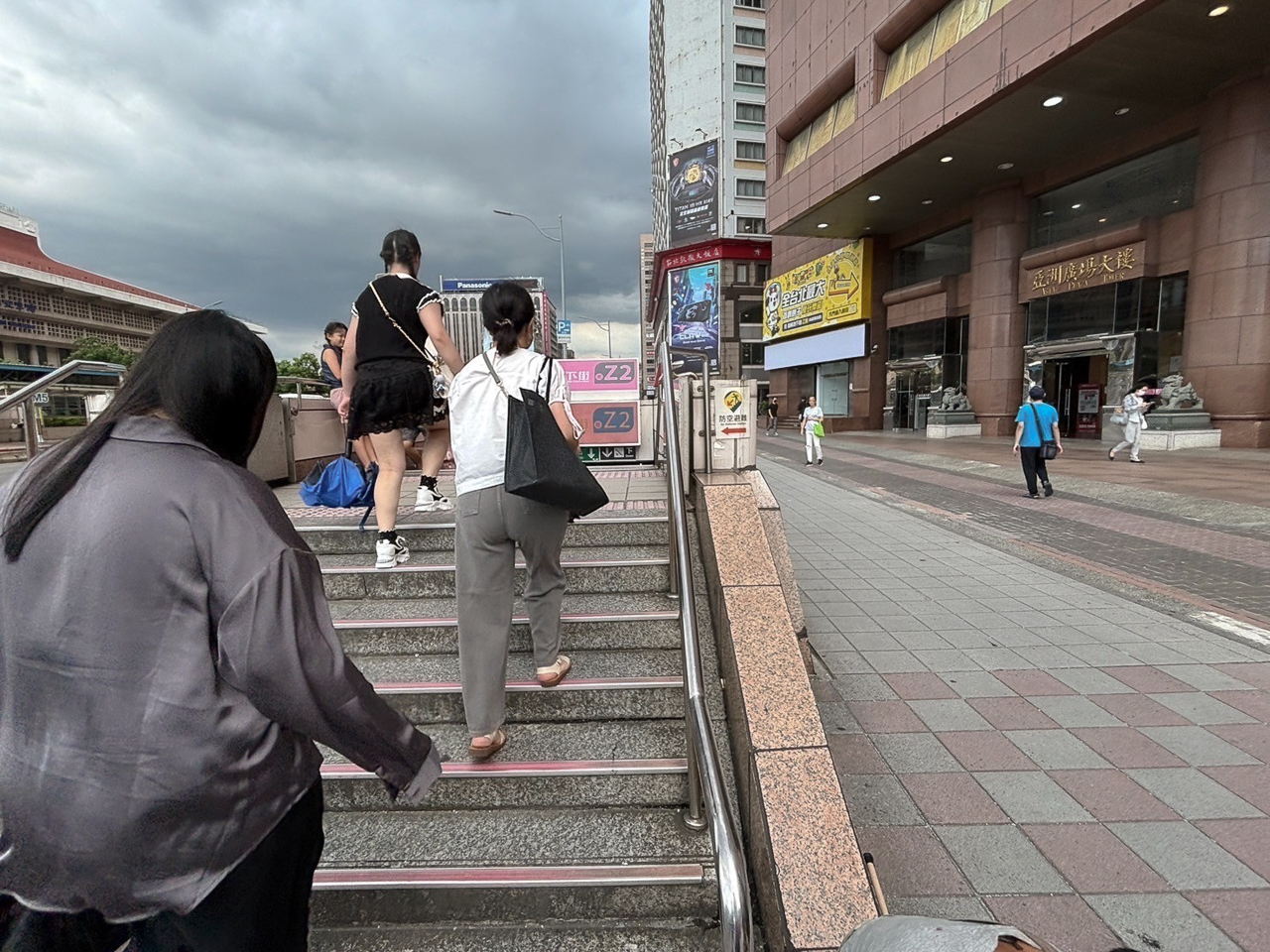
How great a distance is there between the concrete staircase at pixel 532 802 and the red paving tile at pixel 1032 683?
7.35 feet

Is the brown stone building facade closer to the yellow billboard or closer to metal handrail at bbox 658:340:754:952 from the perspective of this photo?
the yellow billboard

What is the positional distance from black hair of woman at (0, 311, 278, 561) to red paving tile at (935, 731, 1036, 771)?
336 cm

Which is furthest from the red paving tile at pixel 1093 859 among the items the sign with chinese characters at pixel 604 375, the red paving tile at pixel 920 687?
the sign with chinese characters at pixel 604 375

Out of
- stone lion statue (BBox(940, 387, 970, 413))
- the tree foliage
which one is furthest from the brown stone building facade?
the tree foliage

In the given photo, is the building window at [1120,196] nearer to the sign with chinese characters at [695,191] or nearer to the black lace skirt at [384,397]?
the black lace skirt at [384,397]

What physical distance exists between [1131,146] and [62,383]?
22.5m

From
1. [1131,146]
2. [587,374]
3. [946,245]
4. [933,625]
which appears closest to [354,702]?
[933,625]

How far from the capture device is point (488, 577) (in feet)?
8.05

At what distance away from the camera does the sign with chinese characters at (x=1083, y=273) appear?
15914 millimetres

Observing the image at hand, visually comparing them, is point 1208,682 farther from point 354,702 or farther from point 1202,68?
point 1202,68

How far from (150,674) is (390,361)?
2.66m

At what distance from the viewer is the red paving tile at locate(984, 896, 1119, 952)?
6.61ft

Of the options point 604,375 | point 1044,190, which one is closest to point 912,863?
point 604,375

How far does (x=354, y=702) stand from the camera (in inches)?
45.3
